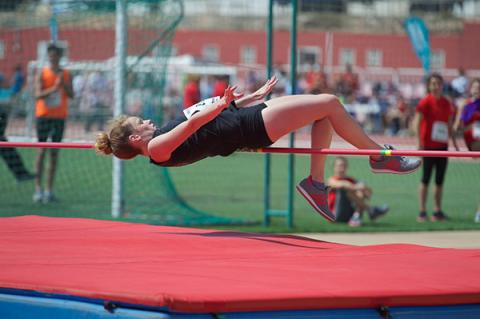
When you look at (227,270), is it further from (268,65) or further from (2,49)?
(2,49)

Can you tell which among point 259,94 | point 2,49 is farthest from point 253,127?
point 2,49

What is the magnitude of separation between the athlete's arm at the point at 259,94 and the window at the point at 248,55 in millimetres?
23084

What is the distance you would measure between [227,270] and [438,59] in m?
19.1

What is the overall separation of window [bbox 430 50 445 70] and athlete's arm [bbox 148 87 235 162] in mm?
16318

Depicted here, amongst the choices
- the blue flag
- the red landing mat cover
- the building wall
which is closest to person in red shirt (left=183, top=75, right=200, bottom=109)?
the building wall

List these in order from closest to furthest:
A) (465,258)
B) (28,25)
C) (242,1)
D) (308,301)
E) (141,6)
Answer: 1. (308,301)
2. (465,258)
3. (141,6)
4. (242,1)
5. (28,25)

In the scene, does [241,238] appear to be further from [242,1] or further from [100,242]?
[242,1]

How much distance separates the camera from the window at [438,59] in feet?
68.9

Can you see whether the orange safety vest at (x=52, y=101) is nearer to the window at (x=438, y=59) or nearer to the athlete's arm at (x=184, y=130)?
the athlete's arm at (x=184, y=130)

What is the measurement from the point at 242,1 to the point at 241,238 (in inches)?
227

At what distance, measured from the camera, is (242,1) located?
36.0ft

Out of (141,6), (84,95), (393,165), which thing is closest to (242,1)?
(141,6)

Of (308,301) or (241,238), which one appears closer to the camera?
(308,301)

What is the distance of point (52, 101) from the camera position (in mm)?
10453
